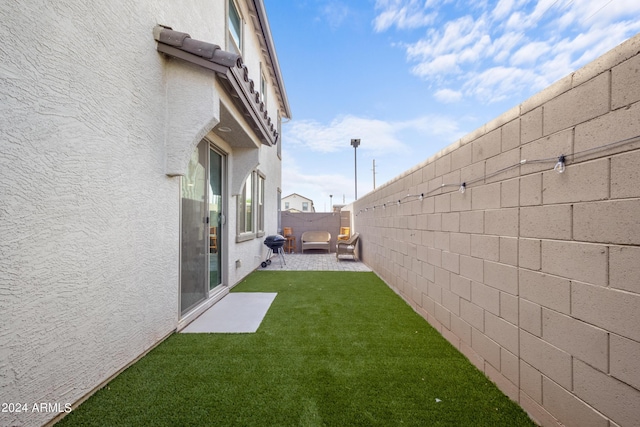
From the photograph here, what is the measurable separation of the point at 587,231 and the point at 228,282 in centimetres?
499

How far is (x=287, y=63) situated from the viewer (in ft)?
30.8

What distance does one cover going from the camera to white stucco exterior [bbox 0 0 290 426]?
1.50 m

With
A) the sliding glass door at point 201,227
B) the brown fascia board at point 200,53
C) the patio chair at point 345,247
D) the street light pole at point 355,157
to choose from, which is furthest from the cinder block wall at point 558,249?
the street light pole at point 355,157

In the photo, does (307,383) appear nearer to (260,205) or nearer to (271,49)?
(260,205)

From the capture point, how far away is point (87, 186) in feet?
6.34

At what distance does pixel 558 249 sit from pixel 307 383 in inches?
78.2

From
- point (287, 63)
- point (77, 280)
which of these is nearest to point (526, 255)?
point (77, 280)

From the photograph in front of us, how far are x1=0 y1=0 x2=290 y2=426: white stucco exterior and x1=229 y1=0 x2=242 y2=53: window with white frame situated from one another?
2.39 meters

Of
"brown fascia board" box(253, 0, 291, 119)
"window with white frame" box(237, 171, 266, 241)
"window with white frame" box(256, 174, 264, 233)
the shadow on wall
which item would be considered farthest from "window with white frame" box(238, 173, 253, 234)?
the shadow on wall

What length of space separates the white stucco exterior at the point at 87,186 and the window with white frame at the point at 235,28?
239cm

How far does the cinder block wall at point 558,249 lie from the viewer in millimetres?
1250

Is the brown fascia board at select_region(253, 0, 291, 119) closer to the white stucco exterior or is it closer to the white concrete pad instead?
the white stucco exterior

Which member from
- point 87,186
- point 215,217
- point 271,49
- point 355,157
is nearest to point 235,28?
point 271,49

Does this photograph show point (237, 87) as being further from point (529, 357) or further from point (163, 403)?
point (529, 357)
